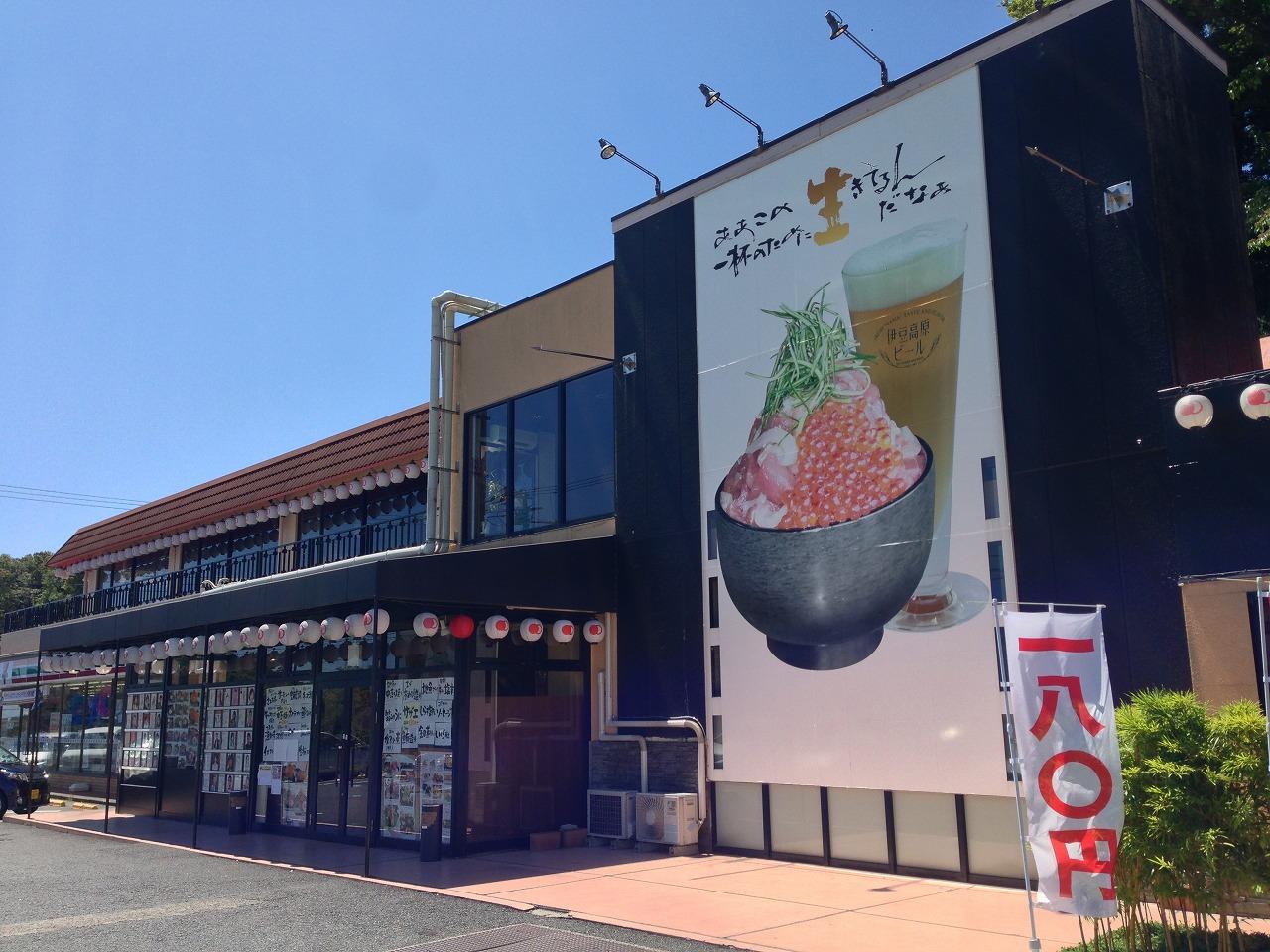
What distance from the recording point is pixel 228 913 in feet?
33.4

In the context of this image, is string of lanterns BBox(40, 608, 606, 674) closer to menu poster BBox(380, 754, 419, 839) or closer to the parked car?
menu poster BBox(380, 754, 419, 839)

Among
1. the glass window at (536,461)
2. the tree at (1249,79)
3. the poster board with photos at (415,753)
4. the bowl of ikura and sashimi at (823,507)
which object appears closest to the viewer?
the bowl of ikura and sashimi at (823,507)

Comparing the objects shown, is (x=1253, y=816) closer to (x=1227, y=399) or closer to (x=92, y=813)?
(x=1227, y=399)

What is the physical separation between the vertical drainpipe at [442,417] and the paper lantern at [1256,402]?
11.8 metres

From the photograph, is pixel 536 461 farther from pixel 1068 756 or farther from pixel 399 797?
pixel 1068 756

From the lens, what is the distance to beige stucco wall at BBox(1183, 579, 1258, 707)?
29.9ft

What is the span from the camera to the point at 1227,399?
356 inches

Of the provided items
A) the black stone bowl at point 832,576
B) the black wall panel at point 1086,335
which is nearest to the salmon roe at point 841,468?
the black stone bowl at point 832,576

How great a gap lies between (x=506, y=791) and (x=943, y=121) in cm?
953

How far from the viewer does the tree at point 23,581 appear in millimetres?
58156

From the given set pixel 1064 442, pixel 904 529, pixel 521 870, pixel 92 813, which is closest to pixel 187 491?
pixel 92 813

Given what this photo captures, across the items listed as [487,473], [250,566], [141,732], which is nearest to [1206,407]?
[487,473]

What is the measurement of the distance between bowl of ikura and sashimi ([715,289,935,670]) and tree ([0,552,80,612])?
54436 mm

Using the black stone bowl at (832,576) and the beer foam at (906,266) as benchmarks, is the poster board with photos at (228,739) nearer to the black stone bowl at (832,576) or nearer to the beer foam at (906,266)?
the black stone bowl at (832,576)
